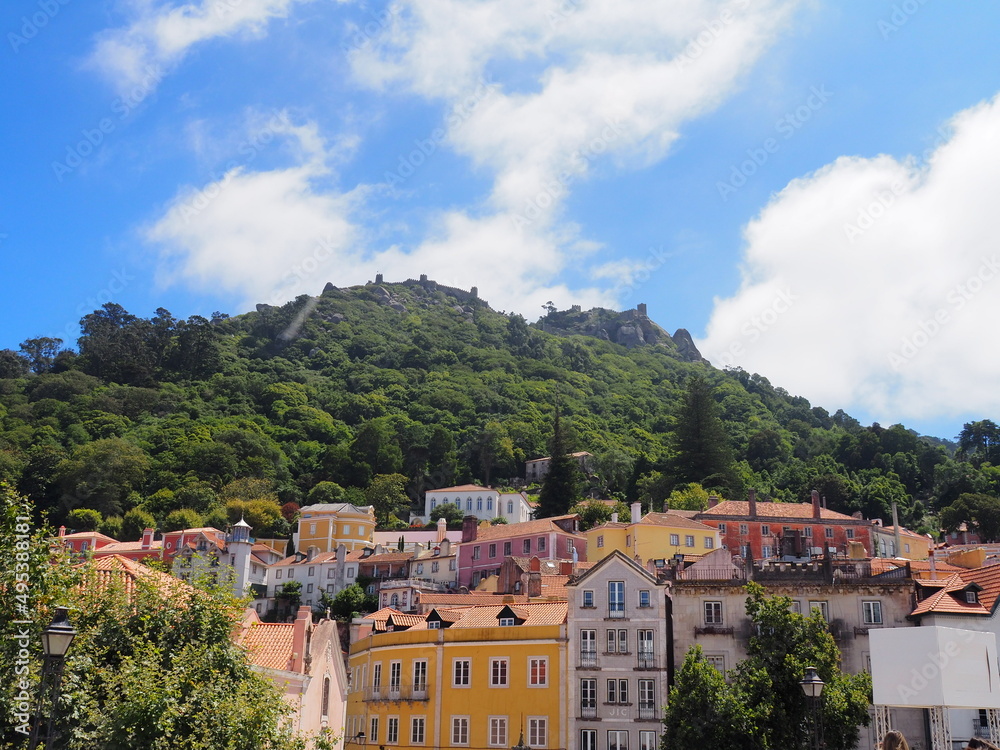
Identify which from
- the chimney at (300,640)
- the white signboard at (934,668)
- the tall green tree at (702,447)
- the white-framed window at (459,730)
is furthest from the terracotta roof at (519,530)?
the white signboard at (934,668)

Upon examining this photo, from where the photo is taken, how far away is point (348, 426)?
480 ft

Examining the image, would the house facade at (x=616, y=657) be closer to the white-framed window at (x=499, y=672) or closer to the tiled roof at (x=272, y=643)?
the white-framed window at (x=499, y=672)

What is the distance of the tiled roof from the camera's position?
1334 inches

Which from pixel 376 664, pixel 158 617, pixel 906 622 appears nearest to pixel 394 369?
pixel 376 664

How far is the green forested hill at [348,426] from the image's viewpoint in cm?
10938

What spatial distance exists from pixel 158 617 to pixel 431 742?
2599cm

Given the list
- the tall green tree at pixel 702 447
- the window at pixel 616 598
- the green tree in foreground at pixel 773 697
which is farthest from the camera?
the tall green tree at pixel 702 447

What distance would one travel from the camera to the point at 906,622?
137ft

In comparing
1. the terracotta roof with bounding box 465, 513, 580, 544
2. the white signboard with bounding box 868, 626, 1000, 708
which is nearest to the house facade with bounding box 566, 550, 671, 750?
the white signboard with bounding box 868, 626, 1000, 708

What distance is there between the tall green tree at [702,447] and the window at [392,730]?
66.2 m

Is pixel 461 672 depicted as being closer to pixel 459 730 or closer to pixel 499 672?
pixel 499 672

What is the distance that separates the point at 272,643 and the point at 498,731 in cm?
1370

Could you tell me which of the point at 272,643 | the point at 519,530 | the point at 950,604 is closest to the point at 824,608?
the point at 950,604

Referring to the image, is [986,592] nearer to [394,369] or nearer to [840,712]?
[840,712]
